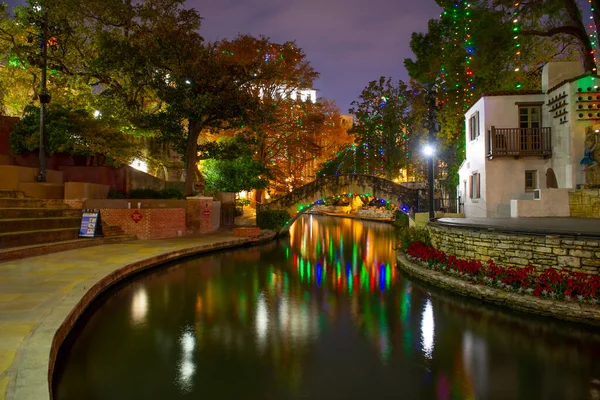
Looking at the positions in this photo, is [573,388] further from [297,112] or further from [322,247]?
[297,112]

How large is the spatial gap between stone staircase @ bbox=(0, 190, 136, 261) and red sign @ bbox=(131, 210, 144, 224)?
76cm

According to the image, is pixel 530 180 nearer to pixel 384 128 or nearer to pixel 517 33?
pixel 517 33

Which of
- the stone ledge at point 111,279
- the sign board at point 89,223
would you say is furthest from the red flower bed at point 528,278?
the sign board at point 89,223

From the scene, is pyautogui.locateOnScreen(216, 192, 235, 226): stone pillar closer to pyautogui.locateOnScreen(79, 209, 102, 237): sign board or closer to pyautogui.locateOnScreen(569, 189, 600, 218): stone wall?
pyautogui.locateOnScreen(79, 209, 102, 237): sign board

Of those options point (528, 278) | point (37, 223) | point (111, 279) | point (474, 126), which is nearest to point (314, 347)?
point (528, 278)

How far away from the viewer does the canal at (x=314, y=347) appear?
20.3ft

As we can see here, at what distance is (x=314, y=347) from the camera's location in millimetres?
7828

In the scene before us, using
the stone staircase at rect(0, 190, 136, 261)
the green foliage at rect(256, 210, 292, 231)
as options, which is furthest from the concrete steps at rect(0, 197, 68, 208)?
the green foliage at rect(256, 210, 292, 231)

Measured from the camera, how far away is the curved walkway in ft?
16.8

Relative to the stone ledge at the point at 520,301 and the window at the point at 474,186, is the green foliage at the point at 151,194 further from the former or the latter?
the window at the point at 474,186

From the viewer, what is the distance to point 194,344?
7844 mm

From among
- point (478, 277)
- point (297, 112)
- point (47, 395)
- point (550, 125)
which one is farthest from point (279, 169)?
point (47, 395)

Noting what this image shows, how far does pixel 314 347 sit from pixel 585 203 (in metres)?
14.6

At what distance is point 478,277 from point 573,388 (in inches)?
201
